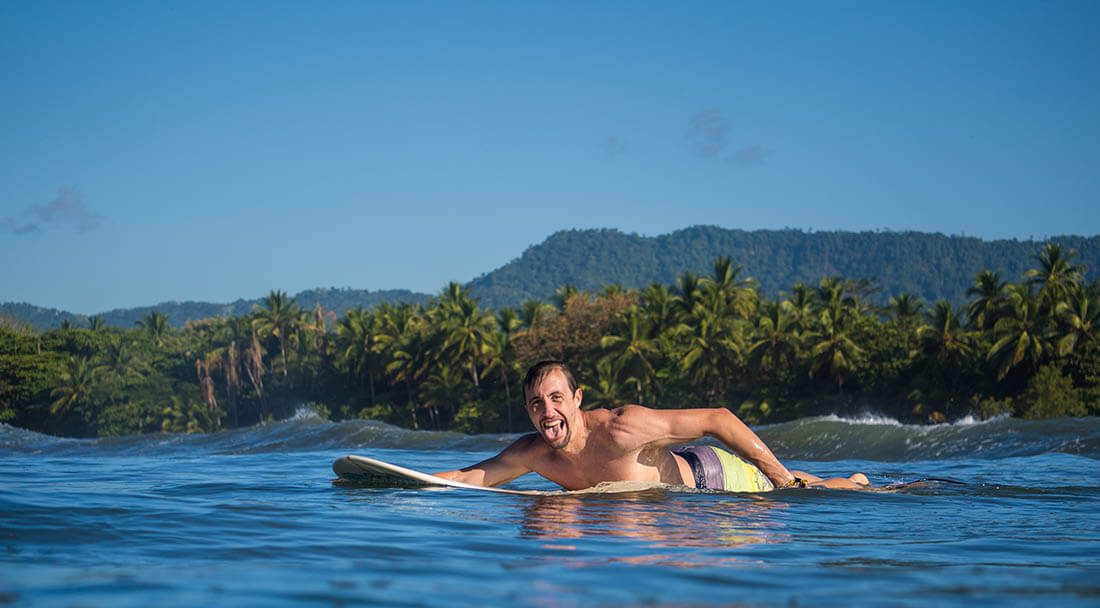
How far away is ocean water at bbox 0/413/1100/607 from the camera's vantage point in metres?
3.68

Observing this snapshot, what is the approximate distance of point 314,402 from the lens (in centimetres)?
8381

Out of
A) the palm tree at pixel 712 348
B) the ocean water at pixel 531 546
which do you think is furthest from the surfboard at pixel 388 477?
the palm tree at pixel 712 348

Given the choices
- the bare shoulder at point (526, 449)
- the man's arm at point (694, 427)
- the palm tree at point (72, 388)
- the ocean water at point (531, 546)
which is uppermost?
the palm tree at point (72, 388)

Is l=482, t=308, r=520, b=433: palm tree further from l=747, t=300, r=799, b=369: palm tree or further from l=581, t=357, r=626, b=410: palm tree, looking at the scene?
l=747, t=300, r=799, b=369: palm tree

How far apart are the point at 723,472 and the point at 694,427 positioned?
30.4 inches

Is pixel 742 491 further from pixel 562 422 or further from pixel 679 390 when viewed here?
pixel 679 390

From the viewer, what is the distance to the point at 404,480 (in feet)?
24.8

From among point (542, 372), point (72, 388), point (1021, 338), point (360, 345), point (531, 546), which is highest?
point (360, 345)

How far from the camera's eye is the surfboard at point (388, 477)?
23.8ft

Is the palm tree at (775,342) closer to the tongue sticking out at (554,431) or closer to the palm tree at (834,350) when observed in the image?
the palm tree at (834,350)

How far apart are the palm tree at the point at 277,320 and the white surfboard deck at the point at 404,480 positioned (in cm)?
8194

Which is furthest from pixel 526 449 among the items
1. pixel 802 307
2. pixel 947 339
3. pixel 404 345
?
pixel 404 345

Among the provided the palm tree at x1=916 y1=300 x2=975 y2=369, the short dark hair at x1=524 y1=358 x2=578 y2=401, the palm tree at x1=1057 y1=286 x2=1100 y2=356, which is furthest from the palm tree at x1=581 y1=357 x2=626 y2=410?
the short dark hair at x1=524 y1=358 x2=578 y2=401

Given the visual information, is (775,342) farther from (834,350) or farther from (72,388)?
(72,388)
